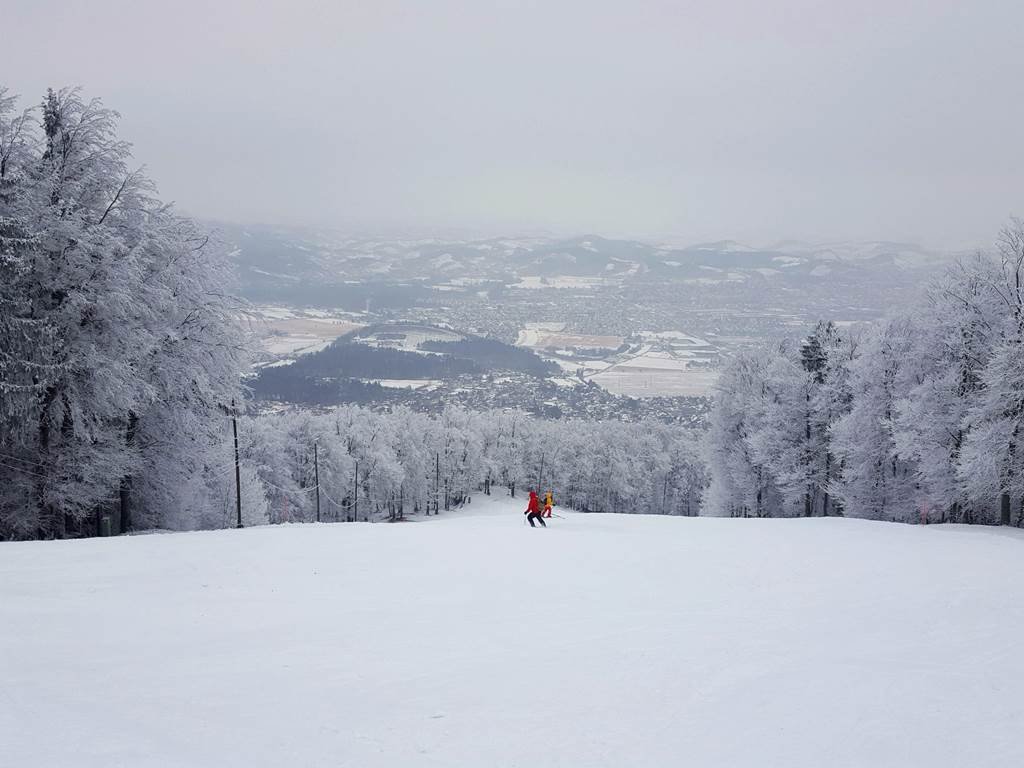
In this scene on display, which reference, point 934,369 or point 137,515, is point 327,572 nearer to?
point 137,515

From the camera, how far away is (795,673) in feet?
26.2

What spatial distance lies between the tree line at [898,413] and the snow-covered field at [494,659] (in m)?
11.7

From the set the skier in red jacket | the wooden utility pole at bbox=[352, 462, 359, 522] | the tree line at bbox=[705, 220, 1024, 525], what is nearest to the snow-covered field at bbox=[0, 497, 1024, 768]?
the skier in red jacket

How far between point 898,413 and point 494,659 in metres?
29.6

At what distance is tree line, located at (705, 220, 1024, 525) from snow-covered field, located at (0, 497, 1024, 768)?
11693mm

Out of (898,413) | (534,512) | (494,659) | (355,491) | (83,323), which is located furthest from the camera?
(355,491)

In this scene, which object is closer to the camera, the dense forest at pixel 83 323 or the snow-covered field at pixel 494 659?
the snow-covered field at pixel 494 659

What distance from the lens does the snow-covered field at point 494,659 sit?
6.14 metres

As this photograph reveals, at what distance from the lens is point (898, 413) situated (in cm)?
3091

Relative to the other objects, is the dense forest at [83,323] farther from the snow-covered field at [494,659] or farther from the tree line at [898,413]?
the tree line at [898,413]

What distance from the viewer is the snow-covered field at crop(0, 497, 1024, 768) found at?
6.14m

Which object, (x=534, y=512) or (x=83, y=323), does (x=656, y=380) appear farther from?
(x=83, y=323)

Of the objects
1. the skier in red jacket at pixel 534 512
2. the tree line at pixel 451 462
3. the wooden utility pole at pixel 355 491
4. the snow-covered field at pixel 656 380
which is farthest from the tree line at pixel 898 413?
the snow-covered field at pixel 656 380

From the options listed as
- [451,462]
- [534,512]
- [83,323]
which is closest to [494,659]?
[534,512]
